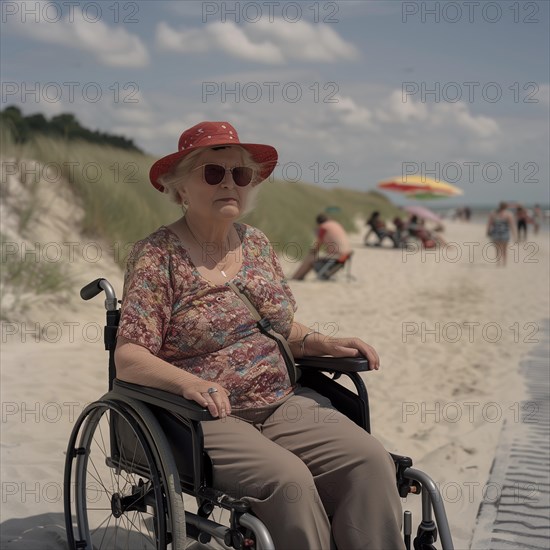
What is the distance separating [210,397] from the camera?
7.38 feet

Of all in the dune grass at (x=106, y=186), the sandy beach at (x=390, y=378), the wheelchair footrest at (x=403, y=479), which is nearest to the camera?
the wheelchair footrest at (x=403, y=479)

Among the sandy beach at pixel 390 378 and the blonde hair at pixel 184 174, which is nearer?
the blonde hair at pixel 184 174

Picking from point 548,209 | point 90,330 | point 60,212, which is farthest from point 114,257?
point 548,209

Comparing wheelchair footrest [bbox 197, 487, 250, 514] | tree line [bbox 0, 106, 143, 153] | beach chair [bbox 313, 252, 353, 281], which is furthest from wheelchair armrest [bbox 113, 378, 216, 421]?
beach chair [bbox 313, 252, 353, 281]

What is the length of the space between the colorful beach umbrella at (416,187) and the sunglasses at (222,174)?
71.9 ft

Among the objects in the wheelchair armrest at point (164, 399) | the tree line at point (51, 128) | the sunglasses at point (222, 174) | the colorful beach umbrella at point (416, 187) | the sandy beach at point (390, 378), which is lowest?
the sandy beach at point (390, 378)

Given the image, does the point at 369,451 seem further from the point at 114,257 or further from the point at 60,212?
the point at 60,212

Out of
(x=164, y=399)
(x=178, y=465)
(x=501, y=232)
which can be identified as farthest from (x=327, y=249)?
(x=164, y=399)

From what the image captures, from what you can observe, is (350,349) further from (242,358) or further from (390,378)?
(390,378)

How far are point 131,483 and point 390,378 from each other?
3675mm

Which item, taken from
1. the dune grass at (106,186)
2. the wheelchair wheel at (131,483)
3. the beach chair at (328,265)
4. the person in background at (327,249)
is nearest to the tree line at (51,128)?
the dune grass at (106,186)

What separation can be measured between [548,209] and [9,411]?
166 feet

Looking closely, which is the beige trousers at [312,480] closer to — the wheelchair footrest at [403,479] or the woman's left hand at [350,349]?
the wheelchair footrest at [403,479]

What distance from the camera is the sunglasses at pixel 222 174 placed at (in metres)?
2.68
